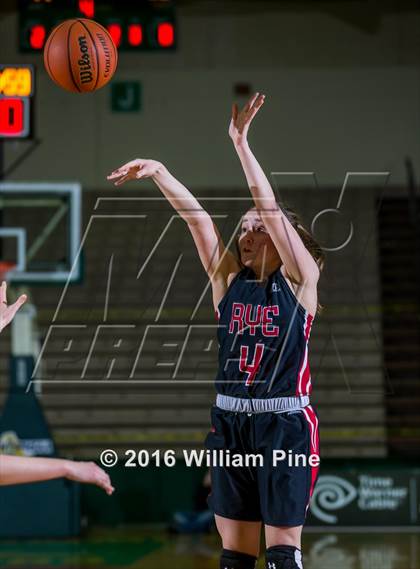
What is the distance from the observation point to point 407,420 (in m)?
12.2

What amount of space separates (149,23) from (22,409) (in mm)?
4137

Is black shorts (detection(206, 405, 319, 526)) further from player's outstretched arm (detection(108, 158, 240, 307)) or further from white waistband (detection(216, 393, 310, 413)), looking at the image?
player's outstretched arm (detection(108, 158, 240, 307))

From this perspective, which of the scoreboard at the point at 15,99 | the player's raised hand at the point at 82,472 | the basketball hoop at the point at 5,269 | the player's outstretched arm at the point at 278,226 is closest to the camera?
the player's raised hand at the point at 82,472

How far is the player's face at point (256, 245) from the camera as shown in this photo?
17.2 feet

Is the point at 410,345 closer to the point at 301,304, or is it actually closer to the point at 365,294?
the point at 365,294

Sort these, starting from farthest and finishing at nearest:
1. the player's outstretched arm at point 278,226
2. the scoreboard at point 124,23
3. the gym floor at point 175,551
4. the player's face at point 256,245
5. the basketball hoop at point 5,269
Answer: the basketball hoop at point 5,269 → the gym floor at point 175,551 → the scoreboard at point 124,23 → the player's face at point 256,245 → the player's outstretched arm at point 278,226

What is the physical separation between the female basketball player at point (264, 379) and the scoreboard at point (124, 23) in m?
2.80

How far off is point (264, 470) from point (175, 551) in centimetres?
472

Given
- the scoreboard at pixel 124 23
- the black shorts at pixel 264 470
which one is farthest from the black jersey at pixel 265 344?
the scoreboard at pixel 124 23

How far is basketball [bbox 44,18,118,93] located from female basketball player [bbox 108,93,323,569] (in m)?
0.87

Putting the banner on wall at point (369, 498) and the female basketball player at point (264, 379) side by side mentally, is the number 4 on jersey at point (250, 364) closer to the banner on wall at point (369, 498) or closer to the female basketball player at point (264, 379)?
the female basketball player at point (264, 379)

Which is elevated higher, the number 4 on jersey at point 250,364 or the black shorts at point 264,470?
the number 4 on jersey at point 250,364

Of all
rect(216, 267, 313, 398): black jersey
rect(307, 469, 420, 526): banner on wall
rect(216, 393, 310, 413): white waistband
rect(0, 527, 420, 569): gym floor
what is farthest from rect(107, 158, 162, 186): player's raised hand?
rect(307, 469, 420, 526): banner on wall

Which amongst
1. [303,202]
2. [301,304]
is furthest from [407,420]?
[301,304]
